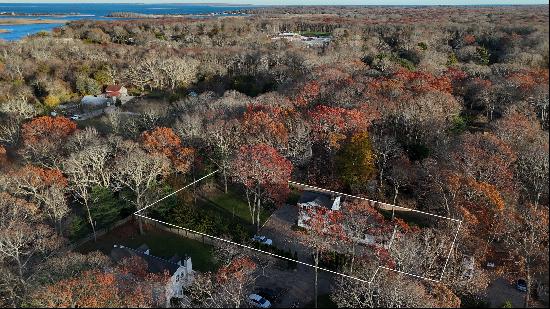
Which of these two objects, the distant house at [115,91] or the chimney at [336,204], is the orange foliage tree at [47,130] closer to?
the distant house at [115,91]

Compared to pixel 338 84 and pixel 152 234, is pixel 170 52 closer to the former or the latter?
pixel 338 84

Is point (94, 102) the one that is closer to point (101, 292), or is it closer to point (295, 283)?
point (295, 283)

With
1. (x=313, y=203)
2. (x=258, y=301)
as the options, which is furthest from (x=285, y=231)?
(x=258, y=301)

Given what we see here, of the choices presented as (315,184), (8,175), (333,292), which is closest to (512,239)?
(333,292)

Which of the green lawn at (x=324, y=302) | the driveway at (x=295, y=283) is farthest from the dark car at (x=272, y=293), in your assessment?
the green lawn at (x=324, y=302)

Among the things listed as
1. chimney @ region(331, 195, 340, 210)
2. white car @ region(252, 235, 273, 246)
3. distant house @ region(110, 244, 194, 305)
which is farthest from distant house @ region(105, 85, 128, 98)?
chimney @ region(331, 195, 340, 210)

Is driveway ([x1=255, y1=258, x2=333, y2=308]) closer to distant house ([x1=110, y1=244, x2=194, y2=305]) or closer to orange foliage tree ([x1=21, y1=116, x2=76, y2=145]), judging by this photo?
distant house ([x1=110, y1=244, x2=194, y2=305])
